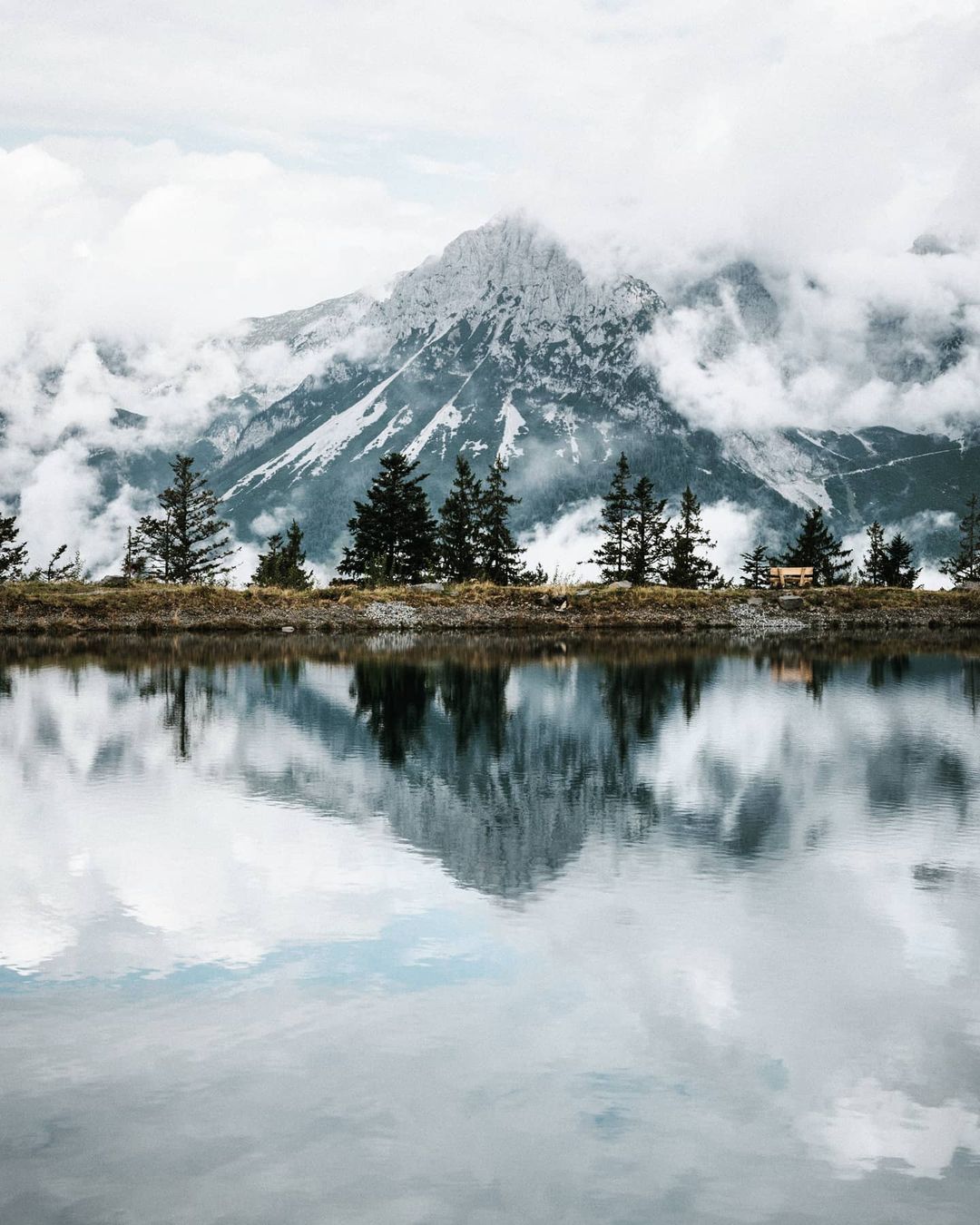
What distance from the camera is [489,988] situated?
12.0m

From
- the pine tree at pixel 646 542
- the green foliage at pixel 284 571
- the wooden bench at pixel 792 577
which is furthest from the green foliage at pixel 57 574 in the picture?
the wooden bench at pixel 792 577

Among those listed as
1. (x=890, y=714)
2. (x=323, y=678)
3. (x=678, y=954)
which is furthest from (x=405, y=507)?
(x=678, y=954)

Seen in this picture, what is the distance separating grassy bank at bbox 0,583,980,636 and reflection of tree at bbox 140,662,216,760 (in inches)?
903

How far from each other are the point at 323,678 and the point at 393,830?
1041 inches

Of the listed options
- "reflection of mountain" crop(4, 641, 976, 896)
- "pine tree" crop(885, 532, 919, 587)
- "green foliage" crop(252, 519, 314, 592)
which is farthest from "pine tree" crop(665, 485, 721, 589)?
"reflection of mountain" crop(4, 641, 976, 896)

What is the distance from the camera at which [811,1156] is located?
8.91m

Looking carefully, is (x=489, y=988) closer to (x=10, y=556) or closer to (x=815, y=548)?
(x=10, y=556)

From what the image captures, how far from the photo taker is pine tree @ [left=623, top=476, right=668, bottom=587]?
9569cm

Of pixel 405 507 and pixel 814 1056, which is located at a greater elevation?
pixel 405 507

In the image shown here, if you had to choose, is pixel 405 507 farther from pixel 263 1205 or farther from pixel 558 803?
pixel 263 1205

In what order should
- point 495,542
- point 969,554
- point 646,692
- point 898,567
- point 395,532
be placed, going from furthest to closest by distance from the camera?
point 969,554 < point 898,567 < point 495,542 < point 395,532 < point 646,692

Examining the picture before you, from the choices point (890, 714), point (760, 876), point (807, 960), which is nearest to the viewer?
point (807, 960)

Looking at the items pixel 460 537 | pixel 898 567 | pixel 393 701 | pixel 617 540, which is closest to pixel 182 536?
pixel 460 537

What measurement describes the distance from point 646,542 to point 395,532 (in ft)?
67.1
